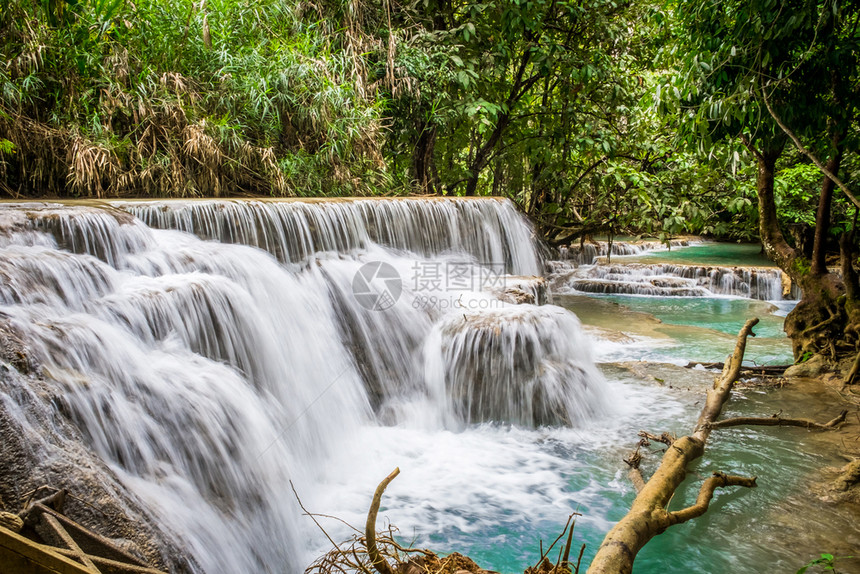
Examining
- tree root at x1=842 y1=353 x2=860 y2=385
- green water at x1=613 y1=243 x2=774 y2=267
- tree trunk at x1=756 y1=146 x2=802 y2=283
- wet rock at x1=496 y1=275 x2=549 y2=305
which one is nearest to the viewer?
tree root at x1=842 y1=353 x2=860 y2=385

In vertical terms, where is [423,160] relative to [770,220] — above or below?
Answer: above

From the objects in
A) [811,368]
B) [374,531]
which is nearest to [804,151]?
[811,368]

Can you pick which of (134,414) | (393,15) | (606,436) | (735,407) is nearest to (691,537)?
(606,436)

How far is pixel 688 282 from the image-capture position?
1264cm

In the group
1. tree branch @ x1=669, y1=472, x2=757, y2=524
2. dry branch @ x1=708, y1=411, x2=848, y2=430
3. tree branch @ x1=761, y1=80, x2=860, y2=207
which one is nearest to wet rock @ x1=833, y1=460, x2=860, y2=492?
tree branch @ x1=669, y1=472, x2=757, y2=524

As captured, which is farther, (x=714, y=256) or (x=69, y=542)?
(x=714, y=256)

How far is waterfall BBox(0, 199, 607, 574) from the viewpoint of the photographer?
2.83m

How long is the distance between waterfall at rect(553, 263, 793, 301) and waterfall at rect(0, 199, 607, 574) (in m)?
6.33

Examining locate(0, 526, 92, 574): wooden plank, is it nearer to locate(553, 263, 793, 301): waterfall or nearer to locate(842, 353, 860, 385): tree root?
locate(842, 353, 860, 385): tree root

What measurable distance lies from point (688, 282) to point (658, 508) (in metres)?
11.1

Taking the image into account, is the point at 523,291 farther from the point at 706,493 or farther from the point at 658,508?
the point at 658,508

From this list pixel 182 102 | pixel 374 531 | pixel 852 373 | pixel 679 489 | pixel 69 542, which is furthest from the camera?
pixel 182 102

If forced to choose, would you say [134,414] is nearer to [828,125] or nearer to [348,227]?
[348,227]

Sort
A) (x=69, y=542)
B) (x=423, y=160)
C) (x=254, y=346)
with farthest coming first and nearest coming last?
(x=423, y=160) < (x=254, y=346) < (x=69, y=542)
